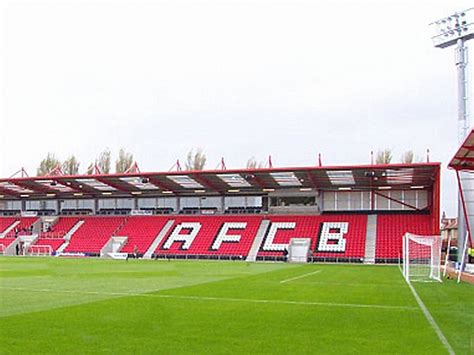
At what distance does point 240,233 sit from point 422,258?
2053 centimetres

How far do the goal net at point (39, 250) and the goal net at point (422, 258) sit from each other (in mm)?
34927

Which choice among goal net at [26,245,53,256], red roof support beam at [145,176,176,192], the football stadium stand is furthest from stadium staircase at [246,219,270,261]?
goal net at [26,245,53,256]

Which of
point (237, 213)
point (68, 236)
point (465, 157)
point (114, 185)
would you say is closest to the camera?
point (465, 157)

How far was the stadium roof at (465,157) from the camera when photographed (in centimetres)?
2334

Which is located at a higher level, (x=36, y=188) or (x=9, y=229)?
(x=36, y=188)

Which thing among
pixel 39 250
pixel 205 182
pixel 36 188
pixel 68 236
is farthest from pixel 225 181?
pixel 39 250

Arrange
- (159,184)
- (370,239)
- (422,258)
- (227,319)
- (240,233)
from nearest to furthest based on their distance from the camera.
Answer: (227,319), (422,258), (370,239), (240,233), (159,184)

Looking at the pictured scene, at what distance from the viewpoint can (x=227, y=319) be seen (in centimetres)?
1265

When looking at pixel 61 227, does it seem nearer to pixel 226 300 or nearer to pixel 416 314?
pixel 226 300

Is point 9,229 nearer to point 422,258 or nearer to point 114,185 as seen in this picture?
point 114,185

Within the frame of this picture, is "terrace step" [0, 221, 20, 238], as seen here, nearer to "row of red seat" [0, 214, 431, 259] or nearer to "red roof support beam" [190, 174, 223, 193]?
"row of red seat" [0, 214, 431, 259]

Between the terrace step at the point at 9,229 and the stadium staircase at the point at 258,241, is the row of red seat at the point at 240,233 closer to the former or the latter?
the stadium staircase at the point at 258,241

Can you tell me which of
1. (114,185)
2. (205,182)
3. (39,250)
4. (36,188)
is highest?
(205,182)

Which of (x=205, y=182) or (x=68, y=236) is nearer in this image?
(x=205, y=182)
